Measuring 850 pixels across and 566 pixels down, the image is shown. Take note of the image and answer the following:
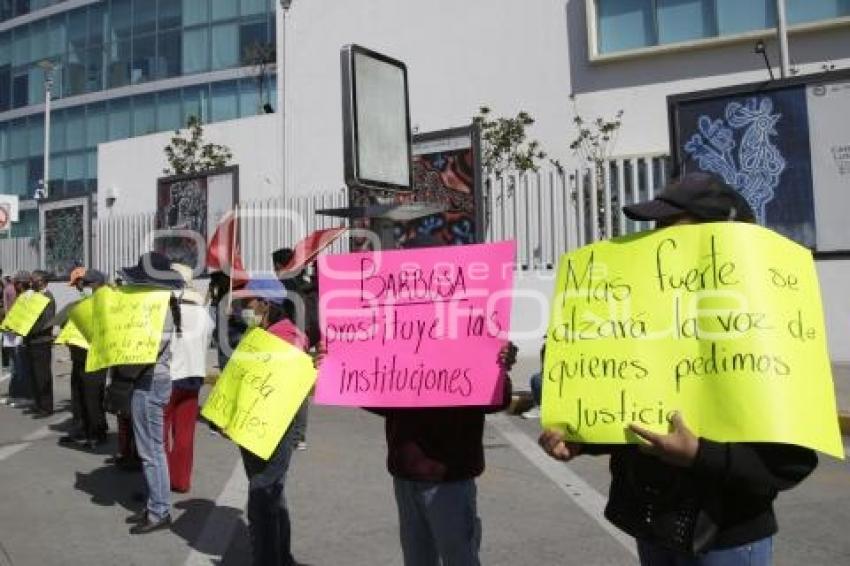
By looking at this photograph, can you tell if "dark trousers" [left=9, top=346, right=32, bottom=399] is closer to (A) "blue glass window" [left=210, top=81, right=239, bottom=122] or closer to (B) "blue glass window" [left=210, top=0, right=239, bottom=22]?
(A) "blue glass window" [left=210, top=81, right=239, bottom=122]

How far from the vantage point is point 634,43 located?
16.8 m

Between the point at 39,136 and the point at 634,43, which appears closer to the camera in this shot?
the point at 634,43

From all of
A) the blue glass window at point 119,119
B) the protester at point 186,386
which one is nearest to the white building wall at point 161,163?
the protester at point 186,386

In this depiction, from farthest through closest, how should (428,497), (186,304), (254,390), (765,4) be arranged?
(765,4), (186,304), (254,390), (428,497)

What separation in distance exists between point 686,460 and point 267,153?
20.1 m

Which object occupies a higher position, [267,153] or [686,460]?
[267,153]

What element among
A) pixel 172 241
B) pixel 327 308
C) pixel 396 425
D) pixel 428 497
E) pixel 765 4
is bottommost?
pixel 428 497

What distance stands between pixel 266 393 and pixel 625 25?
15.2 metres

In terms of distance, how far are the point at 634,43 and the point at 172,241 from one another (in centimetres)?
1117

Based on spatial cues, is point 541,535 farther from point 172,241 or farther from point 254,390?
point 172,241

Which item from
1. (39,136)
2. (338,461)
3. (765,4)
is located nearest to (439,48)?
(765,4)

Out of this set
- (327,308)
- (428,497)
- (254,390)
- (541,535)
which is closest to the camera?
(428,497)

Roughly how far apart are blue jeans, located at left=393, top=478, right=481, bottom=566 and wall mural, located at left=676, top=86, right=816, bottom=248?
1067 centimetres

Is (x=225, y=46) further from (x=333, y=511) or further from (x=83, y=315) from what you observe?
(x=333, y=511)
